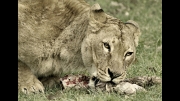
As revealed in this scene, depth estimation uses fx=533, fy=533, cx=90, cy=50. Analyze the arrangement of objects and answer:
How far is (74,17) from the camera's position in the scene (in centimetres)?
816

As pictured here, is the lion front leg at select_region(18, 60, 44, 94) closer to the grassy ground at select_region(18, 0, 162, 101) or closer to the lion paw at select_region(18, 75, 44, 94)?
the lion paw at select_region(18, 75, 44, 94)

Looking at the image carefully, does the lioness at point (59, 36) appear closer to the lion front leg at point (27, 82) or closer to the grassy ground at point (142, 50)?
the lion front leg at point (27, 82)

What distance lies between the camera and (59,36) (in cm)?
805

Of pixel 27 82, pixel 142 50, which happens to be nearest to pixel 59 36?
pixel 27 82

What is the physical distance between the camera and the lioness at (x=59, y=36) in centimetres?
762

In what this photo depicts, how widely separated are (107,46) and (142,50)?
129 inches

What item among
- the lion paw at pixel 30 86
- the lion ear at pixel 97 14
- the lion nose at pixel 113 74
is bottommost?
the lion paw at pixel 30 86

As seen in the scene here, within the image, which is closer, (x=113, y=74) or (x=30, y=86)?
(x=113, y=74)

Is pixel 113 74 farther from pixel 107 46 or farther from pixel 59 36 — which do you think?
pixel 59 36

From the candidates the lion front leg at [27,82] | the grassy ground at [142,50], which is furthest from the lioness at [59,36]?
the grassy ground at [142,50]

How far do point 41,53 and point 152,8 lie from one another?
6.81 meters

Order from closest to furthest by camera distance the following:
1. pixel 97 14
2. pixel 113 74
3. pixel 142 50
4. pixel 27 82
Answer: pixel 113 74 → pixel 97 14 → pixel 27 82 → pixel 142 50

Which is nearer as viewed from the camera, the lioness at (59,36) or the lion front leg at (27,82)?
the lioness at (59,36)

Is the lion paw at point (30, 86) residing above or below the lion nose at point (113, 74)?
below
